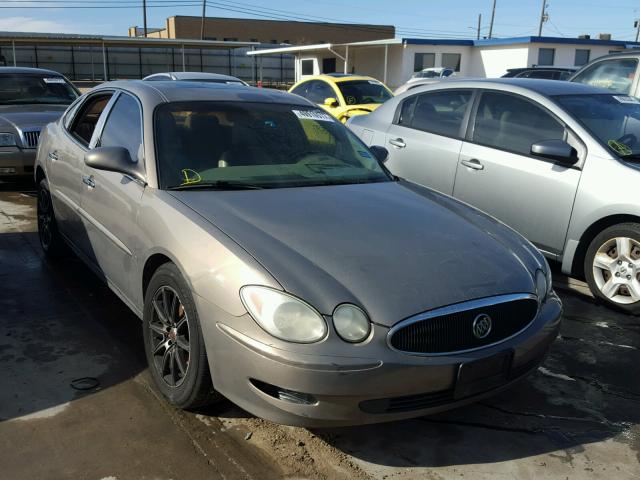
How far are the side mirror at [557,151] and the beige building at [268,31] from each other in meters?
64.4

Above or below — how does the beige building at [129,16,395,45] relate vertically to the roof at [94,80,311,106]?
above

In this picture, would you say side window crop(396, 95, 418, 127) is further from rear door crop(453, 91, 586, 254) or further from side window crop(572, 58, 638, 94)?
side window crop(572, 58, 638, 94)

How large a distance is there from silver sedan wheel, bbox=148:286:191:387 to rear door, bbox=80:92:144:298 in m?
0.45

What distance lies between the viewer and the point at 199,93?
3.97 meters

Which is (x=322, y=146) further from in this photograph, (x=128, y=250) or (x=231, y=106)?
(x=128, y=250)

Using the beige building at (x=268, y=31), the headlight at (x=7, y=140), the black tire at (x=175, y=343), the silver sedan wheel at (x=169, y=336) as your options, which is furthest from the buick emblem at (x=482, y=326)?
the beige building at (x=268, y=31)

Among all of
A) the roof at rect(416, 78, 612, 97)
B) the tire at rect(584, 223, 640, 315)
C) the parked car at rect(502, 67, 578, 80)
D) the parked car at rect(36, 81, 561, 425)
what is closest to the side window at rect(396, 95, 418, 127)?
the roof at rect(416, 78, 612, 97)

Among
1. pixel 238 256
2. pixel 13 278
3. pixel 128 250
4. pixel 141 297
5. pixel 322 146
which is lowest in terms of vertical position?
pixel 13 278

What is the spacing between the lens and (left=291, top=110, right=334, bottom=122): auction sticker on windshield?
4.19m

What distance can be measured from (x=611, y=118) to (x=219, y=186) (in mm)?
3553

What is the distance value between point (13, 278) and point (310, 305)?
347 centimetres

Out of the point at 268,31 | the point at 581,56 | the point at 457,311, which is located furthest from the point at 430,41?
the point at 268,31

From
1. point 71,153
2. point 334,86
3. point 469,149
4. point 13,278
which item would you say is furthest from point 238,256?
point 334,86

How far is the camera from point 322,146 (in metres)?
4.09
